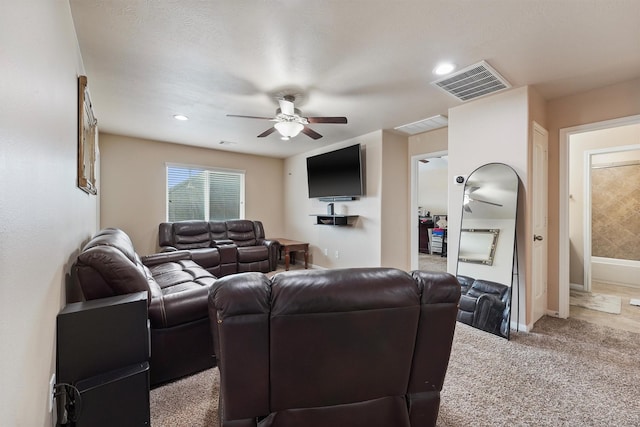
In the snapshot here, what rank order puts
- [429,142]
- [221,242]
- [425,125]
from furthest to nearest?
[221,242] → [429,142] → [425,125]

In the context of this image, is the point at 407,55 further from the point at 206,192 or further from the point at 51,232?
the point at 206,192

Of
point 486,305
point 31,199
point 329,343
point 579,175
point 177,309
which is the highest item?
point 579,175

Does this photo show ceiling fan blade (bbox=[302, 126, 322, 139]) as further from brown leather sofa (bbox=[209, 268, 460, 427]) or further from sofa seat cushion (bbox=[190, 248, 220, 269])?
sofa seat cushion (bbox=[190, 248, 220, 269])

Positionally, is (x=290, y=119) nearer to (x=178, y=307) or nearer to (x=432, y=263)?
(x=178, y=307)

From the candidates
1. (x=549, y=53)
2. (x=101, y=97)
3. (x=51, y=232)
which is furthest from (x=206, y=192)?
(x=549, y=53)

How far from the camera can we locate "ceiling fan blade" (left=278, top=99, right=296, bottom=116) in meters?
2.93

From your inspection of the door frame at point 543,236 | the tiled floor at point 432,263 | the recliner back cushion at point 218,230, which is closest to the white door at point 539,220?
the door frame at point 543,236

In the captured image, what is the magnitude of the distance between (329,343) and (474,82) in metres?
2.76

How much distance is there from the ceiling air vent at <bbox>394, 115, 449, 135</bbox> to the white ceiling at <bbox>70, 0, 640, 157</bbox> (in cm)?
36

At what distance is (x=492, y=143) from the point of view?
2.90m

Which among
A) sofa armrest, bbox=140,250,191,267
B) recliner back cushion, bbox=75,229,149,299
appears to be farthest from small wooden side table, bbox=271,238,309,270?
recliner back cushion, bbox=75,229,149,299

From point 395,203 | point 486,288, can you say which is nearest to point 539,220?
point 486,288

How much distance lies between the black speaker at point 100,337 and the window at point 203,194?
4241mm

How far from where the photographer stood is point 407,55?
220 centimetres
